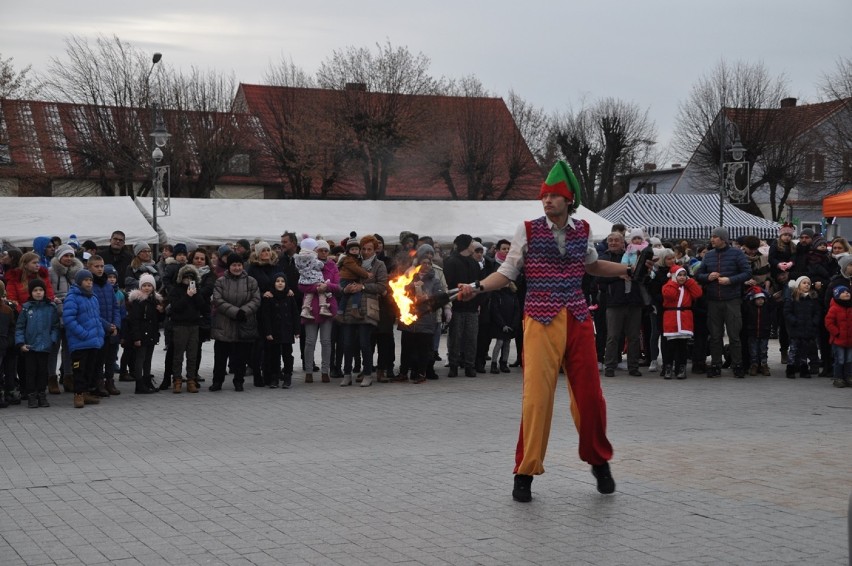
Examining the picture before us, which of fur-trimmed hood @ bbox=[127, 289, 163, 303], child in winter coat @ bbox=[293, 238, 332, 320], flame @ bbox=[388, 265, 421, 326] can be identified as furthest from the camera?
child in winter coat @ bbox=[293, 238, 332, 320]

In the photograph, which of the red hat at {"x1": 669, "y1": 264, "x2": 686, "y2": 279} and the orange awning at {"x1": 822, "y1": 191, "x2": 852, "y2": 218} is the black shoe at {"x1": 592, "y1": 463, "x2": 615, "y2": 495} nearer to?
the red hat at {"x1": 669, "y1": 264, "x2": 686, "y2": 279}

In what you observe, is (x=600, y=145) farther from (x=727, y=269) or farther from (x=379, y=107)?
(x=727, y=269)

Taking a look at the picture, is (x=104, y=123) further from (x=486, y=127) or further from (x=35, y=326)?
(x=35, y=326)

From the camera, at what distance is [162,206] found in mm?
29859

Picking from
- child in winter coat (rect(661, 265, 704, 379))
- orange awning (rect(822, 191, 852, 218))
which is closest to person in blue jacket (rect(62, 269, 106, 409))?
child in winter coat (rect(661, 265, 704, 379))

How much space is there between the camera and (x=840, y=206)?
66.0ft

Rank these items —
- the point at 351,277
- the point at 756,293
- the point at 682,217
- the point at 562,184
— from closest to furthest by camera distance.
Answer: the point at 562,184
the point at 351,277
the point at 756,293
the point at 682,217

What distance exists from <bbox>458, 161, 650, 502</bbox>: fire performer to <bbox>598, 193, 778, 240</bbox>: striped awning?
2905 centimetres

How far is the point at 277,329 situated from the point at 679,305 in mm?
5449

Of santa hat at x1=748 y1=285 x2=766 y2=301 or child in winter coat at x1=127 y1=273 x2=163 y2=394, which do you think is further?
santa hat at x1=748 y1=285 x2=766 y2=301

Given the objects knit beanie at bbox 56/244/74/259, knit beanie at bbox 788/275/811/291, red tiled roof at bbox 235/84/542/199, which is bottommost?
knit beanie at bbox 788/275/811/291

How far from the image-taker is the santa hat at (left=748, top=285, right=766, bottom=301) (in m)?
15.9

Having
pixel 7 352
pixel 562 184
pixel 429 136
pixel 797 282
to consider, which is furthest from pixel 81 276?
pixel 429 136

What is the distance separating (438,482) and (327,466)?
1135 mm
